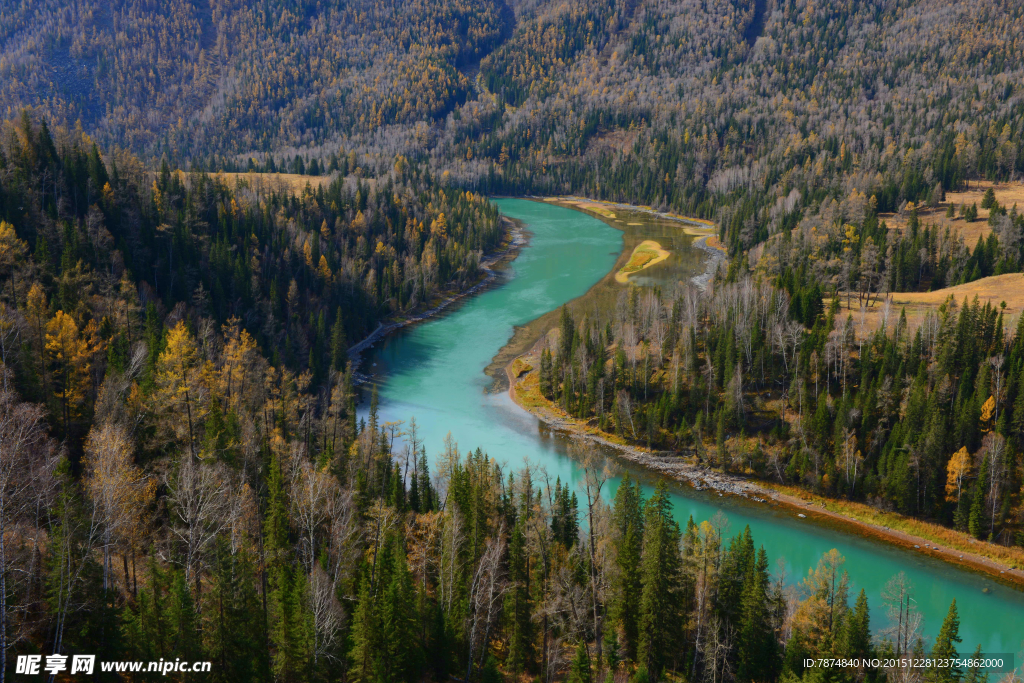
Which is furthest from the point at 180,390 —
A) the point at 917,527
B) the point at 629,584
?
the point at 917,527

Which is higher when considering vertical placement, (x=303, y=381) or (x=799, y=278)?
(x=799, y=278)

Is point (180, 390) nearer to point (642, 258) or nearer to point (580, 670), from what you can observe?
point (580, 670)

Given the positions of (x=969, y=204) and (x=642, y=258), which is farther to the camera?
(x=642, y=258)

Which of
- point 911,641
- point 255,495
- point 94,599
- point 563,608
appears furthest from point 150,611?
point 911,641

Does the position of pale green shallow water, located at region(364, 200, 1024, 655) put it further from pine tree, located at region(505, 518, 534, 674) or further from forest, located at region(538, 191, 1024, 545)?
pine tree, located at region(505, 518, 534, 674)

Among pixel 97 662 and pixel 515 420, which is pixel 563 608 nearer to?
pixel 97 662

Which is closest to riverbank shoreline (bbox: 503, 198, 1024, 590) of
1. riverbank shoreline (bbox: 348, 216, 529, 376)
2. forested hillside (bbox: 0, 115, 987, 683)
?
forested hillside (bbox: 0, 115, 987, 683)

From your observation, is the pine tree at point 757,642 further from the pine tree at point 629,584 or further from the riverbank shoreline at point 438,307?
the riverbank shoreline at point 438,307

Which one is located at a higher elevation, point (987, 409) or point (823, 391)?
point (987, 409)
